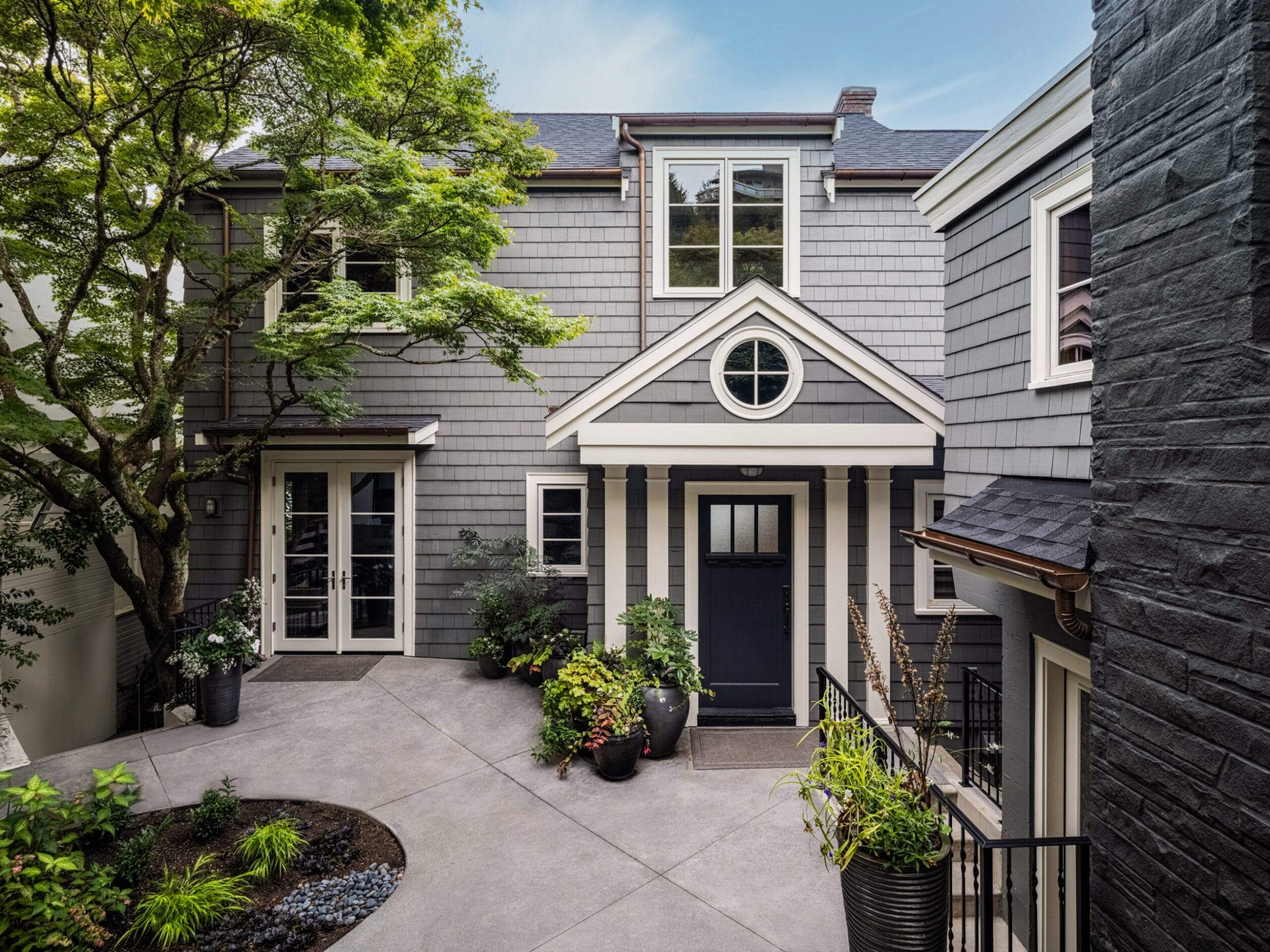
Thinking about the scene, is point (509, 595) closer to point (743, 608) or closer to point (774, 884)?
point (743, 608)

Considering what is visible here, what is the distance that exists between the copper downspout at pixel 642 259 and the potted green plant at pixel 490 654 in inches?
155

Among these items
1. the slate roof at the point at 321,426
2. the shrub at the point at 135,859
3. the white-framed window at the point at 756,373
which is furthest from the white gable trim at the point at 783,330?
the shrub at the point at 135,859

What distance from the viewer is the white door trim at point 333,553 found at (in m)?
7.95

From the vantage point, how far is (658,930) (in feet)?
11.2

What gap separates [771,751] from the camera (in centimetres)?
562

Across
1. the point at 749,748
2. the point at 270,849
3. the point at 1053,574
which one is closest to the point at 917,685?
the point at 1053,574

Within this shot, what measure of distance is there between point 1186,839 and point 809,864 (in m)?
3.04

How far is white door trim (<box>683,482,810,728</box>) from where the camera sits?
249 inches

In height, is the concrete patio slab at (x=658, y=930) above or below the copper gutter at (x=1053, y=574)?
below

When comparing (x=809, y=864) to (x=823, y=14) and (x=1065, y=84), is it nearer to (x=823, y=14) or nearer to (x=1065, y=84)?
(x=1065, y=84)

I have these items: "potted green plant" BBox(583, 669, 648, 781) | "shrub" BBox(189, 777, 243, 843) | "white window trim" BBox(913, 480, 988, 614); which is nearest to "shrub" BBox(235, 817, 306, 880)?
"shrub" BBox(189, 777, 243, 843)

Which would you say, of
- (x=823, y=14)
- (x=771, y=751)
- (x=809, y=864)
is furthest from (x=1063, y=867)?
(x=823, y=14)

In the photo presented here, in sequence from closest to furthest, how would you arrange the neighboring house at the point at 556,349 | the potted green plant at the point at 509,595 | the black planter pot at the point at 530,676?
the black planter pot at the point at 530,676
the potted green plant at the point at 509,595
the neighboring house at the point at 556,349

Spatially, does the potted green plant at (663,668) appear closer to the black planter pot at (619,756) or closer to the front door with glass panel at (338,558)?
the black planter pot at (619,756)
